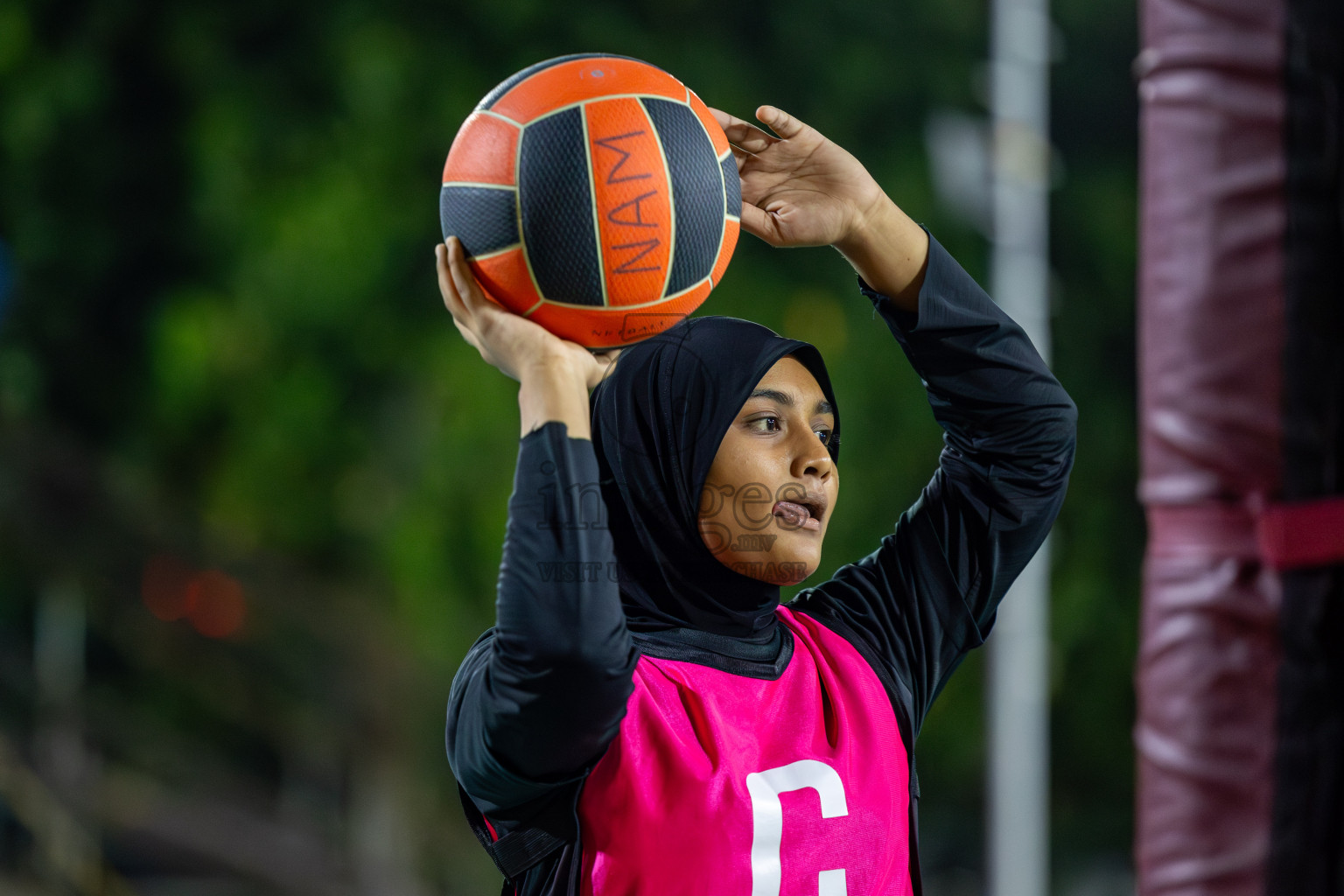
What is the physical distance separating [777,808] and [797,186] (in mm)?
871

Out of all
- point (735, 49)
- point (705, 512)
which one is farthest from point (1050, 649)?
point (705, 512)

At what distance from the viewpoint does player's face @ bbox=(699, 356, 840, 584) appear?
163 cm

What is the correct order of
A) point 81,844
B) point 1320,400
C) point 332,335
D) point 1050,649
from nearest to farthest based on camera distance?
point 1320,400 → point 81,844 → point 332,335 → point 1050,649

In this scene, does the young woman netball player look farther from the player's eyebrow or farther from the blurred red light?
the blurred red light

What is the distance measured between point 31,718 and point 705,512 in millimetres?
8722

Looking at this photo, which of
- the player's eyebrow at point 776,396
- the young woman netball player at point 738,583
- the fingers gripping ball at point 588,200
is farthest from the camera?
the player's eyebrow at point 776,396

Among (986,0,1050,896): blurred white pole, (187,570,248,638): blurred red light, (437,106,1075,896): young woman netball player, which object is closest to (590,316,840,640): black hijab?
(437,106,1075,896): young woman netball player

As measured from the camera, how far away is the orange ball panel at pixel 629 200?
1.60 metres

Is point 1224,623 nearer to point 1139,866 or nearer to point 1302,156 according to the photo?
point 1139,866

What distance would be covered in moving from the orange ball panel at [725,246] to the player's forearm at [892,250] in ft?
0.52

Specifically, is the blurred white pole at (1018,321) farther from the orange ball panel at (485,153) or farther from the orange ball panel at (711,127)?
the orange ball panel at (485,153)

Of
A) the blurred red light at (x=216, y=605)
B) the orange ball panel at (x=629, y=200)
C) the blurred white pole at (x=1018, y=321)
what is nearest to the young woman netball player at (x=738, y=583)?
the orange ball panel at (x=629, y=200)

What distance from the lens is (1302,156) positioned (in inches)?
79.0

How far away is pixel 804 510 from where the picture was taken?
5.43 ft
